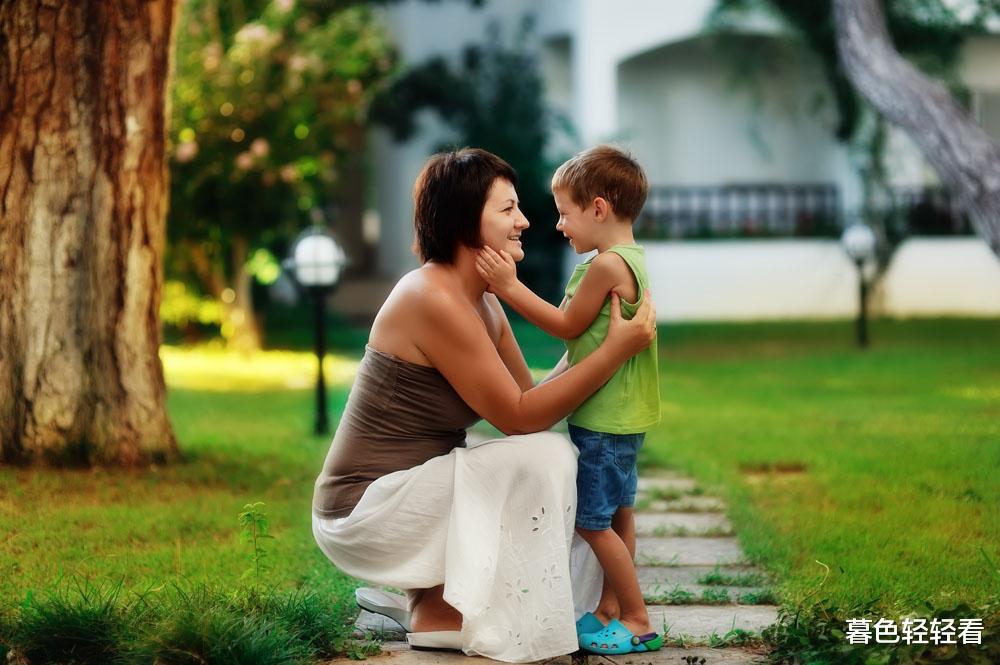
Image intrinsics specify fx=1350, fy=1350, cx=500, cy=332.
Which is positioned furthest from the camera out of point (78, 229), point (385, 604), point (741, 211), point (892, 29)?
point (741, 211)

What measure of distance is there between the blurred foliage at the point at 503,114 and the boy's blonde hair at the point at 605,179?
12521 mm

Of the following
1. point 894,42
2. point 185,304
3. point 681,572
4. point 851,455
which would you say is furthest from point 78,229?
point 894,42

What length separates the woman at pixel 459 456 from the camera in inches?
147

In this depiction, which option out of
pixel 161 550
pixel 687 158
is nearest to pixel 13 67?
pixel 161 550

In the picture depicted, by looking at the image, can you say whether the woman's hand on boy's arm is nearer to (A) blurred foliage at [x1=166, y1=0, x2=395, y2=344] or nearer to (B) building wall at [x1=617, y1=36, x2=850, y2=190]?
(A) blurred foliage at [x1=166, y1=0, x2=395, y2=344]

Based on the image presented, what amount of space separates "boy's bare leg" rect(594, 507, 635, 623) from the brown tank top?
0.53 m

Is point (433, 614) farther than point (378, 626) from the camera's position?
No

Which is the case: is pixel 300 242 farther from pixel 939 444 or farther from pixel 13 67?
pixel 939 444

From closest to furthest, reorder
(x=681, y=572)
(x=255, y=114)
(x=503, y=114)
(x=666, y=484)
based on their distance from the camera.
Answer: (x=681, y=572)
(x=666, y=484)
(x=255, y=114)
(x=503, y=114)

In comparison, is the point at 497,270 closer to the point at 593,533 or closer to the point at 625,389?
the point at 625,389

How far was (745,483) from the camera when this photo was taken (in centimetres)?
676

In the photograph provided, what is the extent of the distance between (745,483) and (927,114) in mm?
4449

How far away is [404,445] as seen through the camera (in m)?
3.99

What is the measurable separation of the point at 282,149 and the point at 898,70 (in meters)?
6.45
